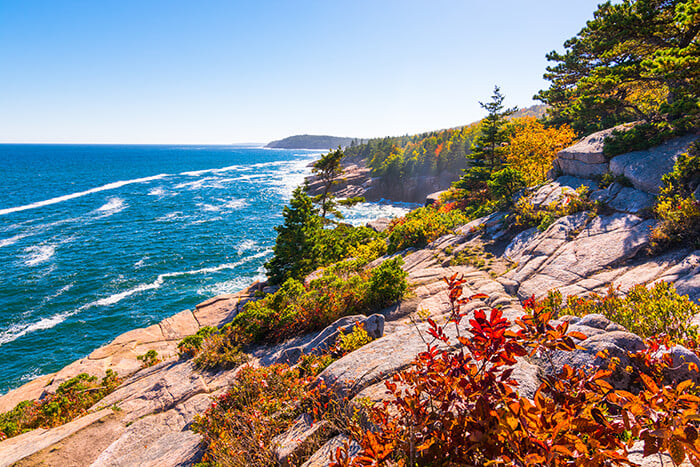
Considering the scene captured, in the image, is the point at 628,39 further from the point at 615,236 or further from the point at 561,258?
the point at 561,258

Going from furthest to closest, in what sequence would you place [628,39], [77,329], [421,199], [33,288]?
[421,199]
[33,288]
[77,329]
[628,39]

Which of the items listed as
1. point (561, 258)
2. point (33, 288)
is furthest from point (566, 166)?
point (33, 288)

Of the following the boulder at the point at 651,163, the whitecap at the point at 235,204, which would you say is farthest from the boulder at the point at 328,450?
the whitecap at the point at 235,204

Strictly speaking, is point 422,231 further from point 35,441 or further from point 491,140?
point 35,441

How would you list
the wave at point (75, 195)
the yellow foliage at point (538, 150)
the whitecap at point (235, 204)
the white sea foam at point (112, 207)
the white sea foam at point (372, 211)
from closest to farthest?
the yellow foliage at point (538, 150) → the white sea foam at point (372, 211) → the white sea foam at point (112, 207) → the wave at point (75, 195) → the whitecap at point (235, 204)

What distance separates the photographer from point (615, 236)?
33.3ft

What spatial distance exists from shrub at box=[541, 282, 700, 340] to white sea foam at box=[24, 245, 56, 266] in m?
46.0

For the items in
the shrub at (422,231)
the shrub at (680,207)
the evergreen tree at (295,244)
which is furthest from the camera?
the evergreen tree at (295,244)

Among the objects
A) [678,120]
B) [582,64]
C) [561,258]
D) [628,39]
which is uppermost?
[582,64]

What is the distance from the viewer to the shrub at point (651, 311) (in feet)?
16.5

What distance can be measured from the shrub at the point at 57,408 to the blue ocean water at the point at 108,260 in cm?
1016

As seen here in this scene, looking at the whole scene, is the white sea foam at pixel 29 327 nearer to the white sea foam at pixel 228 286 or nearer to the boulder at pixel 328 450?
the white sea foam at pixel 228 286

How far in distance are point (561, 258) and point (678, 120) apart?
28.1ft

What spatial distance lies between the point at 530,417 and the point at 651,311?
17.8ft
